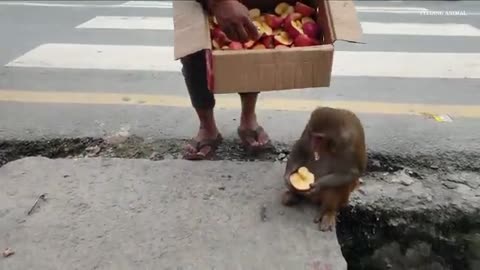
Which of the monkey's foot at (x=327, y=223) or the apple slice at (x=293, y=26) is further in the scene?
the apple slice at (x=293, y=26)

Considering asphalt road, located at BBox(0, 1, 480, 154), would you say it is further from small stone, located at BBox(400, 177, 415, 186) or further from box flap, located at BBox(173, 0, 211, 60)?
box flap, located at BBox(173, 0, 211, 60)

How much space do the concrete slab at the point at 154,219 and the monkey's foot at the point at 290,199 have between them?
0.09 feet

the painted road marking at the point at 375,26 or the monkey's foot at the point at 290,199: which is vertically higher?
the monkey's foot at the point at 290,199

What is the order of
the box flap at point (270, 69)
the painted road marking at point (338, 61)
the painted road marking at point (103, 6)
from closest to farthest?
the box flap at point (270, 69) < the painted road marking at point (338, 61) < the painted road marking at point (103, 6)

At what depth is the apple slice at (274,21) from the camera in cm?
263

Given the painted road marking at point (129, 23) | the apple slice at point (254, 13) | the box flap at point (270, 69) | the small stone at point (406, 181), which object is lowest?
the painted road marking at point (129, 23)

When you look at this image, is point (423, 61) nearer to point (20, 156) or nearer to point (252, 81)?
point (252, 81)

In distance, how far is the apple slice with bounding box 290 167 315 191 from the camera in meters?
2.33

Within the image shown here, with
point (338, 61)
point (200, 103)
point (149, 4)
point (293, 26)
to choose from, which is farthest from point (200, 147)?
point (149, 4)

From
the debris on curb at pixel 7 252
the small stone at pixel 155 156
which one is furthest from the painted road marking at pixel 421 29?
the debris on curb at pixel 7 252

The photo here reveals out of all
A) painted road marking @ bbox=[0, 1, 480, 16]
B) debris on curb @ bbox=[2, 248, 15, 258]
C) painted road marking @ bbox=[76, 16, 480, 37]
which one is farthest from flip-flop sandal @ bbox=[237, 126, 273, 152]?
painted road marking @ bbox=[0, 1, 480, 16]

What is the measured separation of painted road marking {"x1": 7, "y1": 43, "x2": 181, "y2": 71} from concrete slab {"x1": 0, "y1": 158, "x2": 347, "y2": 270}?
80.9 inches

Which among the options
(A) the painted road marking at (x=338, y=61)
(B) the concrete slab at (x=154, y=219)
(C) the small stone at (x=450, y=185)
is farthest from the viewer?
(A) the painted road marking at (x=338, y=61)

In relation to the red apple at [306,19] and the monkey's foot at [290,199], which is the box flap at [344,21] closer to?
the red apple at [306,19]
